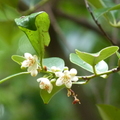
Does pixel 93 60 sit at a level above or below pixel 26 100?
above

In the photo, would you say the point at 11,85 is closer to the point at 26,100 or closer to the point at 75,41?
the point at 26,100

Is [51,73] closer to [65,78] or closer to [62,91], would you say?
[65,78]

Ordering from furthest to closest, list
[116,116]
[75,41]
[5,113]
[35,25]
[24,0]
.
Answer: [75,41], [5,113], [24,0], [116,116], [35,25]

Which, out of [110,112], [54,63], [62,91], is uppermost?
[54,63]

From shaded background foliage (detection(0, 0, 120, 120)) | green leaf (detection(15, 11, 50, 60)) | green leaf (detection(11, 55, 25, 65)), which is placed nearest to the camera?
green leaf (detection(15, 11, 50, 60))

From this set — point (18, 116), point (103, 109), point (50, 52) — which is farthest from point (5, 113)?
point (103, 109)

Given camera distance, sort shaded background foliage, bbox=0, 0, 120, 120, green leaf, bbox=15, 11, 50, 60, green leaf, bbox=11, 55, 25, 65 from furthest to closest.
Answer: shaded background foliage, bbox=0, 0, 120, 120, green leaf, bbox=11, 55, 25, 65, green leaf, bbox=15, 11, 50, 60

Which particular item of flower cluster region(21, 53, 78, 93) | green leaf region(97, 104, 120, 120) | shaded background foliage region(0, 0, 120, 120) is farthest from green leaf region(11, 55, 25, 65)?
shaded background foliage region(0, 0, 120, 120)

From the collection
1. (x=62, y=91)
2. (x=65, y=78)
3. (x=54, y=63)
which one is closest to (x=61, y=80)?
(x=65, y=78)

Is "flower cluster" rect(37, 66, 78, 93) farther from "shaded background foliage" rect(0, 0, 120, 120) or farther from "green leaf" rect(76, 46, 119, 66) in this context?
"shaded background foliage" rect(0, 0, 120, 120)
